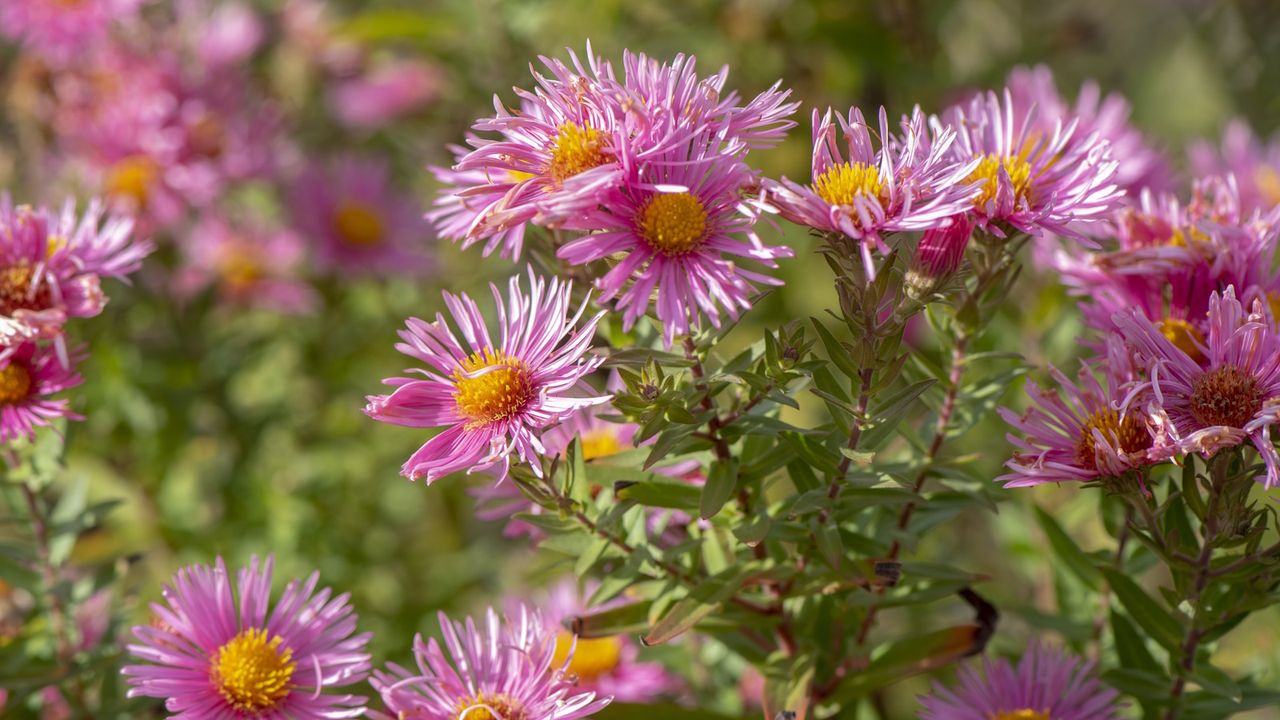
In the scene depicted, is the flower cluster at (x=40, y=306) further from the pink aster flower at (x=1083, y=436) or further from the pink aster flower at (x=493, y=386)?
the pink aster flower at (x=1083, y=436)

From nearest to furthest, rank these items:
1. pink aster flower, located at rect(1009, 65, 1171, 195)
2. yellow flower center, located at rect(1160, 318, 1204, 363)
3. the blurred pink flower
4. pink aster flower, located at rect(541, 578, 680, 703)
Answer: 1. yellow flower center, located at rect(1160, 318, 1204, 363)
2. pink aster flower, located at rect(541, 578, 680, 703)
3. pink aster flower, located at rect(1009, 65, 1171, 195)
4. the blurred pink flower

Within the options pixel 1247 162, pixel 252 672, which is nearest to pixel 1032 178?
pixel 252 672

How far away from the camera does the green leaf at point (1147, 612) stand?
788mm

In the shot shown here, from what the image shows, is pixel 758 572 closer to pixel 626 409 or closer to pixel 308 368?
pixel 626 409

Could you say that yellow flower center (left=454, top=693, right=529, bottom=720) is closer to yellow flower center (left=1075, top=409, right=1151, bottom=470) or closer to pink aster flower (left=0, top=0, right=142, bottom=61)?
yellow flower center (left=1075, top=409, right=1151, bottom=470)

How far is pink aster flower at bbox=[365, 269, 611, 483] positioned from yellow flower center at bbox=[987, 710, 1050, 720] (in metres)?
0.36

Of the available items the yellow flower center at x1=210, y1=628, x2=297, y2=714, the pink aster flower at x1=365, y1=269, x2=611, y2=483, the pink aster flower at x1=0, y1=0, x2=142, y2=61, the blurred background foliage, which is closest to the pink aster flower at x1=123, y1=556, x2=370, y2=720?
the yellow flower center at x1=210, y1=628, x2=297, y2=714

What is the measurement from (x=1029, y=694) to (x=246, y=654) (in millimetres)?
523

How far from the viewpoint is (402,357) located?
1.75 metres

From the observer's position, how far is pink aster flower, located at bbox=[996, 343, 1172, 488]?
676 mm

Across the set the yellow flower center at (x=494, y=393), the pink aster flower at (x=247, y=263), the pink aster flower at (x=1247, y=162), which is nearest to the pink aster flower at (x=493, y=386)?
the yellow flower center at (x=494, y=393)

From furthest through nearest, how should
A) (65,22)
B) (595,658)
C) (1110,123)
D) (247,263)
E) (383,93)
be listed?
(383,93) < (247,263) < (65,22) < (1110,123) < (595,658)

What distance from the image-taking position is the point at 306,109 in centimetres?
195

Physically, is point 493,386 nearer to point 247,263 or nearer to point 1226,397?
point 1226,397
